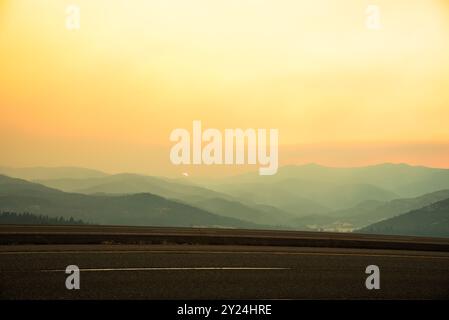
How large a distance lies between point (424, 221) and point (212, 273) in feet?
215

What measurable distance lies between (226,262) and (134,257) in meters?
1.94

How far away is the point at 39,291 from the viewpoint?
929 cm

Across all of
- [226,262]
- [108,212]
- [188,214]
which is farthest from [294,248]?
[108,212]

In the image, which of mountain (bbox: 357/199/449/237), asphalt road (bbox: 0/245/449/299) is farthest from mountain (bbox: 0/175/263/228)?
asphalt road (bbox: 0/245/449/299)

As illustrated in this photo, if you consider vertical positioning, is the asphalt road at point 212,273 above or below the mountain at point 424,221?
below

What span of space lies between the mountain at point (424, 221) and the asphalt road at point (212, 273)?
5609 cm

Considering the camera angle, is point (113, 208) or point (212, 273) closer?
point (212, 273)

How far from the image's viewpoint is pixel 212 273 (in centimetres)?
1172

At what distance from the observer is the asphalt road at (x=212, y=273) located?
376 inches

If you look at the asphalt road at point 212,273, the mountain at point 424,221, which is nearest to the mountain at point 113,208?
the mountain at point 424,221

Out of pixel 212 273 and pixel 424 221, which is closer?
pixel 212 273

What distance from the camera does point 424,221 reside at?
73375mm

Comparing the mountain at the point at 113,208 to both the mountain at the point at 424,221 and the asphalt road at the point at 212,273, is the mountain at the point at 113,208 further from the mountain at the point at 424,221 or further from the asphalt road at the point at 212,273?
the asphalt road at the point at 212,273
